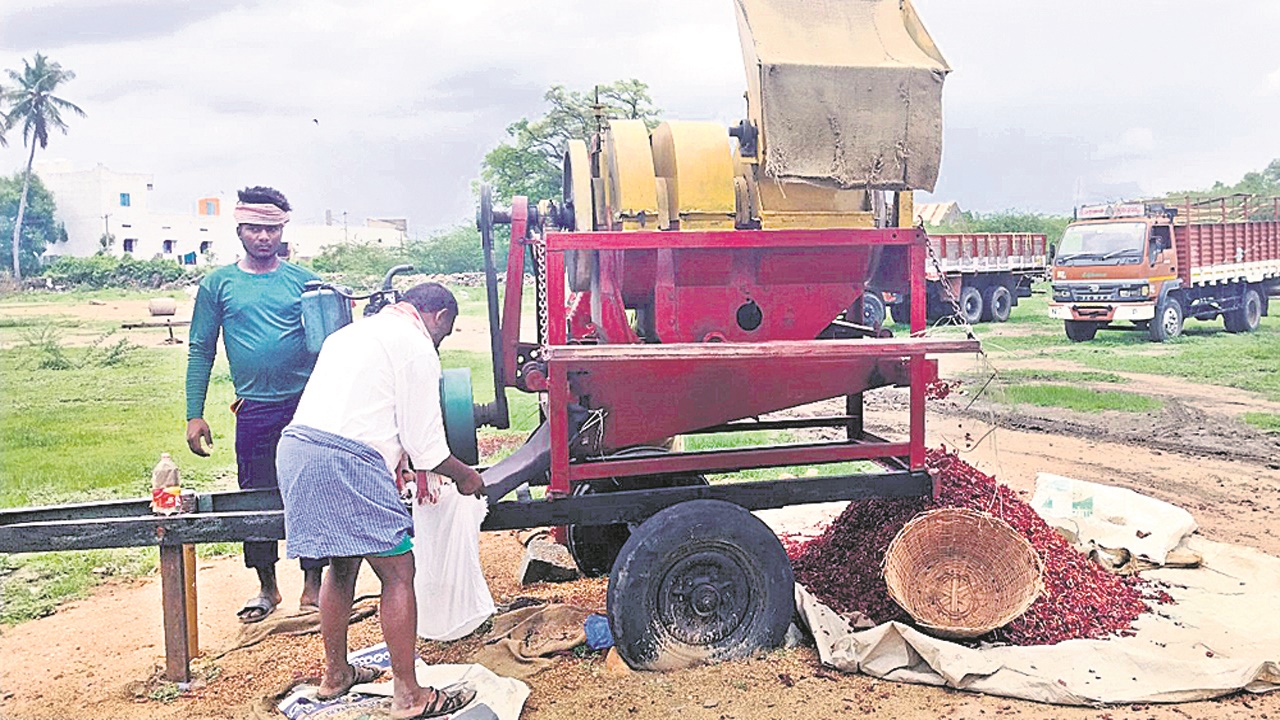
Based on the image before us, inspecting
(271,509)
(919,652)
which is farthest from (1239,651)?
(271,509)

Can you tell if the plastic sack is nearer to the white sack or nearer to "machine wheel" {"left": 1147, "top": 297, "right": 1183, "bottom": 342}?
the white sack

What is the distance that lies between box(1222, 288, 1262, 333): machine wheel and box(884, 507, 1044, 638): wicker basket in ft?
54.4

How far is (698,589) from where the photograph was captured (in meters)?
3.92

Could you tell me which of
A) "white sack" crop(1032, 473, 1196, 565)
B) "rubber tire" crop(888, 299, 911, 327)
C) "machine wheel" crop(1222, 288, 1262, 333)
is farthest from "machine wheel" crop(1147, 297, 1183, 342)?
"white sack" crop(1032, 473, 1196, 565)

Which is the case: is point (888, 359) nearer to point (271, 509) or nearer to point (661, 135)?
point (661, 135)

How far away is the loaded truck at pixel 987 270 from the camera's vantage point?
66.7 feet

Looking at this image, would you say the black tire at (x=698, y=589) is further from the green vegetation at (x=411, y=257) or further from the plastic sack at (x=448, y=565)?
the green vegetation at (x=411, y=257)

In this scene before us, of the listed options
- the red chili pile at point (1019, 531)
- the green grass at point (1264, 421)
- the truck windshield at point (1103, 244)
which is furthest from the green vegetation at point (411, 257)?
the red chili pile at point (1019, 531)

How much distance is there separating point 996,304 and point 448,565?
64.4 ft

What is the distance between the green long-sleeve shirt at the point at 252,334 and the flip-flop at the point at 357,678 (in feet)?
4.34

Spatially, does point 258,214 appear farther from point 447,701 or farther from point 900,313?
point 900,313

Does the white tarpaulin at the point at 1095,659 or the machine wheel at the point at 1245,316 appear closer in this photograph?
the white tarpaulin at the point at 1095,659

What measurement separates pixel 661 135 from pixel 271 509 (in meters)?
2.25

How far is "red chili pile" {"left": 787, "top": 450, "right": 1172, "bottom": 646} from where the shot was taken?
4102 millimetres
